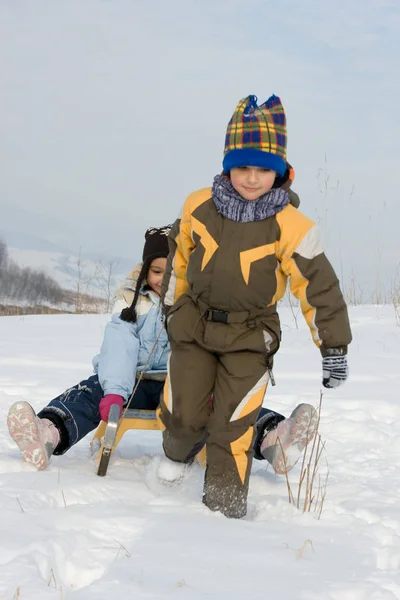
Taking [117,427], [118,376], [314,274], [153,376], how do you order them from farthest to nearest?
1. [153,376]
2. [118,376]
3. [117,427]
4. [314,274]

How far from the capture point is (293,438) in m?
2.82

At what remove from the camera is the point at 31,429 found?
2.76 metres

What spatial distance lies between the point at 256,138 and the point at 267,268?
518mm

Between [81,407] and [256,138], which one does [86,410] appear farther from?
[256,138]

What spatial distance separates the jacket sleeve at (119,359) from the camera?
296cm

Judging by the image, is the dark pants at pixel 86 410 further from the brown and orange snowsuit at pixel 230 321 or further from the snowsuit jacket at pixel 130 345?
the brown and orange snowsuit at pixel 230 321

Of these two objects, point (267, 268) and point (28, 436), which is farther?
point (28, 436)

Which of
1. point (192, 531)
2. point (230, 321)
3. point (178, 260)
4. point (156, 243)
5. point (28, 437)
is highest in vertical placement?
point (156, 243)

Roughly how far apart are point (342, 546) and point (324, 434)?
5.58 feet

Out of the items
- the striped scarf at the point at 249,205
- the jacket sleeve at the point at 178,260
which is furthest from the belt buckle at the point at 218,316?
the striped scarf at the point at 249,205

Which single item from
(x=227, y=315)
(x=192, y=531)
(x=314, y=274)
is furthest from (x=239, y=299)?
(x=192, y=531)

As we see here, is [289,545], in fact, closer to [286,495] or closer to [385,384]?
[286,495]

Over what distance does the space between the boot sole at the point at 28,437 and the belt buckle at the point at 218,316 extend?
2.75 ft

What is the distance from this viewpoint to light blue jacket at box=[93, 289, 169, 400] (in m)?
2.98
